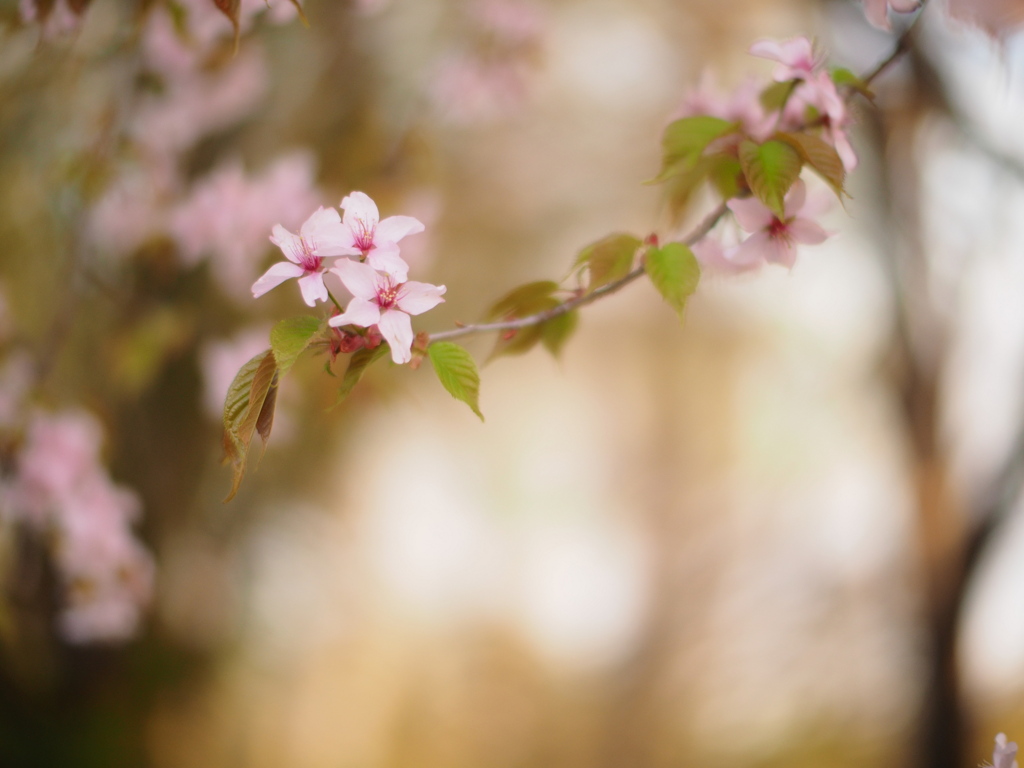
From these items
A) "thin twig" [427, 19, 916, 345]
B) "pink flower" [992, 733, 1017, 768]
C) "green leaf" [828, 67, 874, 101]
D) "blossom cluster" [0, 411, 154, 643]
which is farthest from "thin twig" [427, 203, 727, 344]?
"blossom cluster" [0, 411, 154, 643]

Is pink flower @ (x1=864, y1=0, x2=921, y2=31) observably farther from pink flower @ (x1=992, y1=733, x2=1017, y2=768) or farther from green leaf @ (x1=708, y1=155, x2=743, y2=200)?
pink flower @ (x1=992, y1=733, x2=1017, y2=768)

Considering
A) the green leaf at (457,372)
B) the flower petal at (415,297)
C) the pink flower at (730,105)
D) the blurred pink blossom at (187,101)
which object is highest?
the blurred pink blossom at (187,101)

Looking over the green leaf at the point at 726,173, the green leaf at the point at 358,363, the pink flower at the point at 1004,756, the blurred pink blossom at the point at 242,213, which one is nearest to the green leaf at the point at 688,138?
the green leaf at the point at 726,173

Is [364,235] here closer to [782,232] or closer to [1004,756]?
[782,232]

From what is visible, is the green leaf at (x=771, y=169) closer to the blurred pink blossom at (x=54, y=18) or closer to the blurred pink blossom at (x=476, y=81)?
the blurred pink blossom at (x=54, y=18)

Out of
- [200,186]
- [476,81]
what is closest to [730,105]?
[476,81]

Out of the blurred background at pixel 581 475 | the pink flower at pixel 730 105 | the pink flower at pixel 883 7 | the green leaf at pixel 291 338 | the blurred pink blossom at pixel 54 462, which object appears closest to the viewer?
the green leaf at pixel 291 338

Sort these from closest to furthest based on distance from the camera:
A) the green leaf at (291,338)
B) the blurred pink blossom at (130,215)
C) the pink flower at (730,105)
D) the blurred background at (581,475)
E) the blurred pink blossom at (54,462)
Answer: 1. the green leaf at (291,338)
2. the pink flower at (730,105)
3. the blurred pink blossom at (54,462)
4. the blurred pink blossom at (130,215)
5. the blurred background at (581,475)

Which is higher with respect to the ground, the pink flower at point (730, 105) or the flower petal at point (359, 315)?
the pink flower at point (730, 105)
